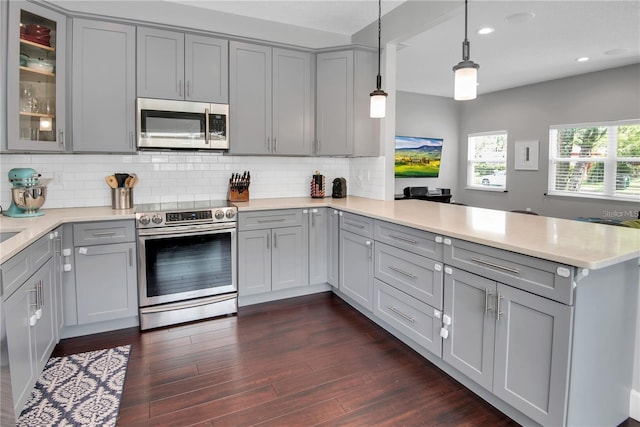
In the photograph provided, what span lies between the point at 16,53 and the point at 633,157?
7337 mm

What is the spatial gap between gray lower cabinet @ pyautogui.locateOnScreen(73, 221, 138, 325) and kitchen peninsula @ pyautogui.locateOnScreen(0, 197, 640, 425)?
0.50ft

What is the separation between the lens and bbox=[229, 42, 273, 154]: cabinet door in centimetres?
348

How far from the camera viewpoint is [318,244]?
144 inches

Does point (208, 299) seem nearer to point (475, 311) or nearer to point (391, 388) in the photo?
point (391, 388)

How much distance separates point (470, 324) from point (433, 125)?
6.28m

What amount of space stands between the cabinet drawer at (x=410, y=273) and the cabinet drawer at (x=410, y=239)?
39mm

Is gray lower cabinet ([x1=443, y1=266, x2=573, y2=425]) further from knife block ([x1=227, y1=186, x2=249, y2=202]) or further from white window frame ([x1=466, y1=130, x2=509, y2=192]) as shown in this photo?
white window frame ([x1=466, y1=130, x2=509, y2=192])

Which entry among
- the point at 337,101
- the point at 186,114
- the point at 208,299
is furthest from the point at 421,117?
the point at 208,299

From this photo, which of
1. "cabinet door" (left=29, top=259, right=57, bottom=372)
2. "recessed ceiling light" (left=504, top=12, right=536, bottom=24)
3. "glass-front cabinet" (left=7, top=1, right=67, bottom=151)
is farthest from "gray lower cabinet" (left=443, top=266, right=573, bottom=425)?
"glass-front cabinet" (left=7, top=1, right=67, bottom=151)

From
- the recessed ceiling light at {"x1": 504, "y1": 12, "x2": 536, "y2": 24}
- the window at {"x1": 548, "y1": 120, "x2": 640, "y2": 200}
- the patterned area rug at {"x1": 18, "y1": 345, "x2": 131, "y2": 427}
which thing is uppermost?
the recessed ceiling light at {"x1": 504, "y1": 12, "x2": 536, "y2": 24}

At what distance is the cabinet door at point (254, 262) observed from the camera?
131 inches

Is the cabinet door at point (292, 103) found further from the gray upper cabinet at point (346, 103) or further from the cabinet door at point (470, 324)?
the cabinet door at point (470, 324)

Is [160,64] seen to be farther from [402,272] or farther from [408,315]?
[408,315]

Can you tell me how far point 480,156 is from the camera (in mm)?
7688
